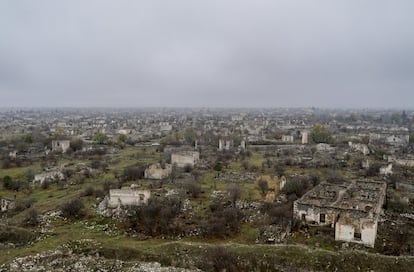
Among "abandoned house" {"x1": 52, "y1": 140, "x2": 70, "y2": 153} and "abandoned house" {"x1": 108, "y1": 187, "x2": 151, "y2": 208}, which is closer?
"abandoned house" {"x1": 108, "y1": 187, "x2": 151, "y2": 208}

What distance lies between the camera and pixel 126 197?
26.2 m

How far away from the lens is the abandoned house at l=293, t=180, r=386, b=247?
19234 mm

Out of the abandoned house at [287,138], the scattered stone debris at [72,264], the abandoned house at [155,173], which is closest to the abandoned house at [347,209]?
the scattered stone debris at [72,264]

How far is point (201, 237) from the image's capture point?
811 inches

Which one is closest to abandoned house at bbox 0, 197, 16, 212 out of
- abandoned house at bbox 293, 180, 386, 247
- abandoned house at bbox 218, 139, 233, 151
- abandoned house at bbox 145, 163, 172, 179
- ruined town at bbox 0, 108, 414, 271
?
ruined town at bbox 0, 108, 414, 271

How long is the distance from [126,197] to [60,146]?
3215cm

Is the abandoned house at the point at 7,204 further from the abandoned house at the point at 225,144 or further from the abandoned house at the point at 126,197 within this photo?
the abandoned house at the point at 225,144

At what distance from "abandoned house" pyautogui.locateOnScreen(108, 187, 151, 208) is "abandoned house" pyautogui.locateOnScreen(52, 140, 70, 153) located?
30297 millimetres

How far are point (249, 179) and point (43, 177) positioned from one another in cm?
1876

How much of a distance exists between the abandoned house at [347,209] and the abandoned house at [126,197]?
1016 centimetres

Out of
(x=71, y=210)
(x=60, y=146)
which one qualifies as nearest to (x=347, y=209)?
(x=71, y=210)

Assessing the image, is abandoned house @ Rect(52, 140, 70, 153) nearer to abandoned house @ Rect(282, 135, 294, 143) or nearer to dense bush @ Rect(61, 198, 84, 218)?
dense bush @ Rect(61, 198, 84, 218)

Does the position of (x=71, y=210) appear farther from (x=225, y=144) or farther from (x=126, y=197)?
(x=225, y=144)

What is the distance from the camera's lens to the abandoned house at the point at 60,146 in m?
53.7
